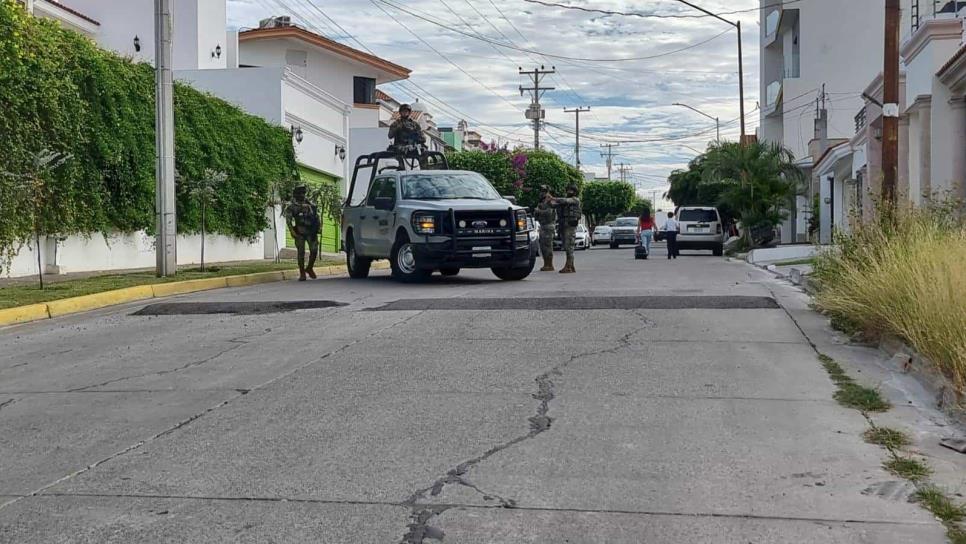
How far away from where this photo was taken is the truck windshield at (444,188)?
17500mm

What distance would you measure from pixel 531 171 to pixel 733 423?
46838mm

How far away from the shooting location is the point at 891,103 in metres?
14.1

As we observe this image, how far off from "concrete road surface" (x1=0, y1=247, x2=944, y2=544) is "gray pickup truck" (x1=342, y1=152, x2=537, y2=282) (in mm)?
5252

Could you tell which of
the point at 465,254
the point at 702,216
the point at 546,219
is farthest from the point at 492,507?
the point at 702,216

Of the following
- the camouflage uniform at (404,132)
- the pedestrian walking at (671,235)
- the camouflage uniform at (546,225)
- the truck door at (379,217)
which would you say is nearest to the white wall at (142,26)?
the camouflage uniform at (404,132)

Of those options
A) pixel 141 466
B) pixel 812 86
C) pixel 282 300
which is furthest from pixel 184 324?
pixel 812 86

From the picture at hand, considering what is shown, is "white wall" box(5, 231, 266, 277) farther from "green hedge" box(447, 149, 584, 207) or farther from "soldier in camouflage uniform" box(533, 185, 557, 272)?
"green hedge" box(447, 149, 584, 207)

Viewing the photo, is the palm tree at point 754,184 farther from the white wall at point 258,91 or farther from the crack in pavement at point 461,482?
the crack in pavement at point 461,482

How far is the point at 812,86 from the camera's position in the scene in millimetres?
47688

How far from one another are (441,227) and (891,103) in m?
7.01

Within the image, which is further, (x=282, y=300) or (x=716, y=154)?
(x=716, y=154)

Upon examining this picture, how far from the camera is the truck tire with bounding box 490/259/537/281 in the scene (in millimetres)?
17594

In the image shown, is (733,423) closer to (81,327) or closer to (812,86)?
(81,327)

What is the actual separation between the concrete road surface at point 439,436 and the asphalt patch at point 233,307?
4.73ft
